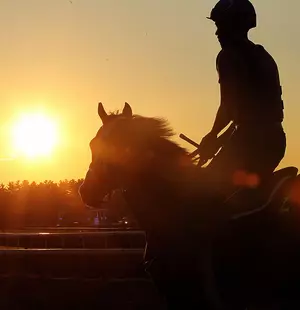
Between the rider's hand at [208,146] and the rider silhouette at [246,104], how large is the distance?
0.04 metres

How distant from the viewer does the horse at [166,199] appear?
5.81 meters

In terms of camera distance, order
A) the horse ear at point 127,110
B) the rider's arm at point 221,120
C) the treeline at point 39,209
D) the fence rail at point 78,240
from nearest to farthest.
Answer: the horse ear at point 127,110 < the rider's arm at point 221,120 < the fence rail at point 78,240 < the treeline at point 39,209

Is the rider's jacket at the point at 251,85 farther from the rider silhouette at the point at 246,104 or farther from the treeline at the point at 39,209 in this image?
the treeline at the point at 39,209

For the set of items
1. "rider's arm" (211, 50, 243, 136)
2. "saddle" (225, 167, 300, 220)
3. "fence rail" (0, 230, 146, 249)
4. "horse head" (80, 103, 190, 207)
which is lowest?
"saddle" (225, 167, 300, 220)

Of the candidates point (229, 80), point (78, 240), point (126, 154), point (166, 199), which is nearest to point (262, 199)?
point (166, 199)

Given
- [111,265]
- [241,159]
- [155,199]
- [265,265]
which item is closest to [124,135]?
[155,199]

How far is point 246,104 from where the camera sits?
6.24 meters

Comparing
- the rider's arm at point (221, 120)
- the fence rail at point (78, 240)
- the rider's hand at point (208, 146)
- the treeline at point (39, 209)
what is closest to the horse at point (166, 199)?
the rider's hand at point (208, 146)

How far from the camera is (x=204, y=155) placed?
6.48m

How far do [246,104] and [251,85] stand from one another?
17 cm

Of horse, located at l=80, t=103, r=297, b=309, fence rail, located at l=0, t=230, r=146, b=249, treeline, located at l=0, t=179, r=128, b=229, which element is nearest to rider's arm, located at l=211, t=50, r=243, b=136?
horse, located at l=80, t=103, r=297, b=309

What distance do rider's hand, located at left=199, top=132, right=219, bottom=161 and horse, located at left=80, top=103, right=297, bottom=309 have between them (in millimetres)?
255

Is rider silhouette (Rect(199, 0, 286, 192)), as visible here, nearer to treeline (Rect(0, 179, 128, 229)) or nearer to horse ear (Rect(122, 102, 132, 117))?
horse ear (Rect(122, 102, 132, 117))

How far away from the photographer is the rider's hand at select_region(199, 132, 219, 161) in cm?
648
